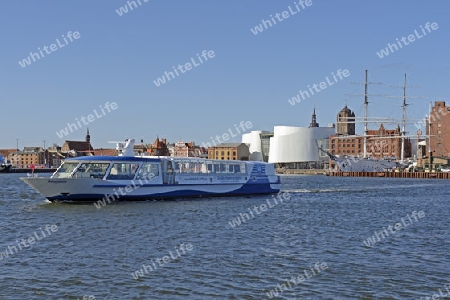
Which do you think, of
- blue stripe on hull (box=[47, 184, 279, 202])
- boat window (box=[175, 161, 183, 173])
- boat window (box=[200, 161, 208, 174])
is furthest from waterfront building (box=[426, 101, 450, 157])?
boat window (box=[175, 161, 183, 173])

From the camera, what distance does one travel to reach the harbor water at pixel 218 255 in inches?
617

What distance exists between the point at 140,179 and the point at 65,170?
219 inches

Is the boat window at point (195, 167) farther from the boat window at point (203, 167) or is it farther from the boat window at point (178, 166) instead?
the boat window at point (178, 166)

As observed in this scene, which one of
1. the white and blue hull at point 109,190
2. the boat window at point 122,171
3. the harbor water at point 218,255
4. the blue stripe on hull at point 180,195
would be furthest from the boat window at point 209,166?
the harbor water at point 218,255

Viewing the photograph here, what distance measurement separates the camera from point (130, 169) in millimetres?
42500

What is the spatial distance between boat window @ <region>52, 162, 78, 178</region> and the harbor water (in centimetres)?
379

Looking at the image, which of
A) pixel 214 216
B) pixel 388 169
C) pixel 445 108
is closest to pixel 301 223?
pixel 214 216

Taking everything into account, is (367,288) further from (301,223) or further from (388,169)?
(388,169)

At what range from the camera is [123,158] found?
42250 mm

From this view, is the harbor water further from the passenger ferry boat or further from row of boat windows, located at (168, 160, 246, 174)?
row of boat windows, located at (168, 160, 246, 174)

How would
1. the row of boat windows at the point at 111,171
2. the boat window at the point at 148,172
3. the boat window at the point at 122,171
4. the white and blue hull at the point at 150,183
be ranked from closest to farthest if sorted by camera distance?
the white and blue hull at the point at 150,183 < the row of boat windows at the point at 111,171 < the boat window at the point at 122,171 < the boat window at the point at 148,172

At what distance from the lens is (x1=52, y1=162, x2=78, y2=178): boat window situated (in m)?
39.9

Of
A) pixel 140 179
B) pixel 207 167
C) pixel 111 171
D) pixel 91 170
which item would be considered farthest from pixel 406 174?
pixel 91 170

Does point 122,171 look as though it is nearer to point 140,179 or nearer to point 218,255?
point 140,179
